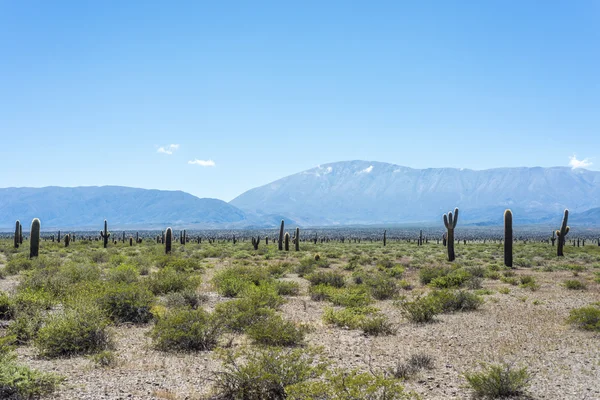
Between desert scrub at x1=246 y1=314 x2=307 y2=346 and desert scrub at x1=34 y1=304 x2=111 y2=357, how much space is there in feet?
9.64

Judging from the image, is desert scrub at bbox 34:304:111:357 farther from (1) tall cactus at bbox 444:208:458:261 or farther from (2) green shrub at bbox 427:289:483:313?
(1) tall cactus at bbox 444:208:458:261

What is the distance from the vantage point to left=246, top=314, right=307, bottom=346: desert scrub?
1010 cm

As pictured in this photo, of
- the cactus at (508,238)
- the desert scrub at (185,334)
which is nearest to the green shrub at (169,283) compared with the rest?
the desert scrub at (185,334)

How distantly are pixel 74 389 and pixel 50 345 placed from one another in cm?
225

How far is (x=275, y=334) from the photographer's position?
1012 cm

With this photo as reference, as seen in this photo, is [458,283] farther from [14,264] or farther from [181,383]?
[14,264]

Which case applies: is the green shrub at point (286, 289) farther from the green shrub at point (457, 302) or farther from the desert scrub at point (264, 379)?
the desert scrub at point (264, 379)

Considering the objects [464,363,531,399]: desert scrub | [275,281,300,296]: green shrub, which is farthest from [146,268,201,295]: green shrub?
[464,363,531,399]: desert scrub

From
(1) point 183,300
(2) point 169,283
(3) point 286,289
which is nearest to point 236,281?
→ (3) point 286,289

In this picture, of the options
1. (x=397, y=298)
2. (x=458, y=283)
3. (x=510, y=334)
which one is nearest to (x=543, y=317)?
(x=510, y=334)

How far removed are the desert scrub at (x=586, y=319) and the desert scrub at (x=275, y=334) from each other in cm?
688

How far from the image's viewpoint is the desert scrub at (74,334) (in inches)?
364

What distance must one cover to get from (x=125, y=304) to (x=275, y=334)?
4575 mm

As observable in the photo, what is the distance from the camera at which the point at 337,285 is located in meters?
19.8
